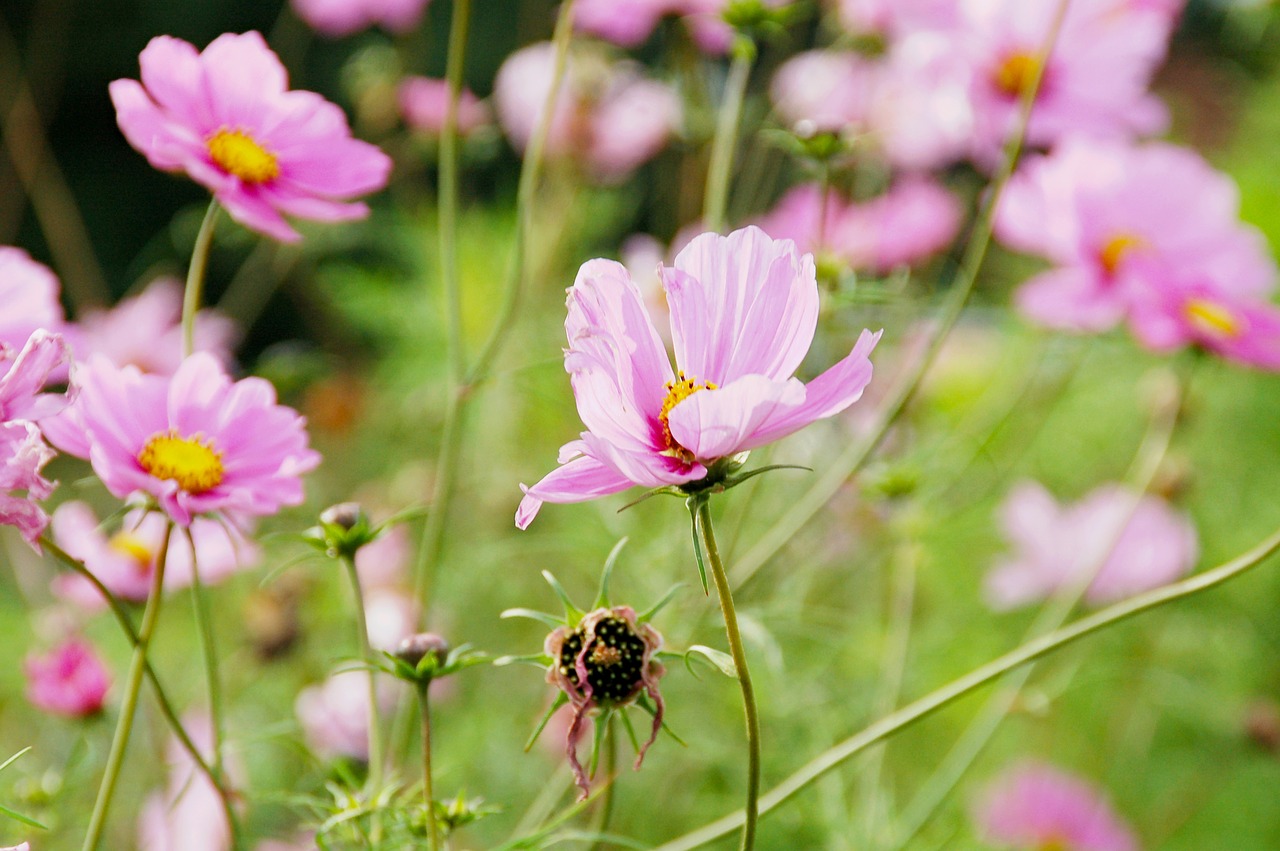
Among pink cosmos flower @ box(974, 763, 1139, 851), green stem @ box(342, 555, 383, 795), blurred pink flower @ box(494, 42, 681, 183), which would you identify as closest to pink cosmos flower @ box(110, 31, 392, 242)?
green stem @ box(342, 555, 383, 795)

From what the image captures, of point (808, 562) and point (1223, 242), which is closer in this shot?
point (1223, 242)

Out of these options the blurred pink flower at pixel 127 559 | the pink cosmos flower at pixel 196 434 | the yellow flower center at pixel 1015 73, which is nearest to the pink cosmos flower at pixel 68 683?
the blurred pink flower at pixel 127 559

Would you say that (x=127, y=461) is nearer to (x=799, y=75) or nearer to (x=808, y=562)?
(x=808, y=562)

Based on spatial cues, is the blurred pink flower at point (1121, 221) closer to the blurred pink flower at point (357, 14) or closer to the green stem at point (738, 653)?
the green stem at point (738, 653)

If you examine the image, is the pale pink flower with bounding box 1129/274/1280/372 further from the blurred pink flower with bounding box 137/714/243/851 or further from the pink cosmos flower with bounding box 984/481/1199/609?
the blurred pink flower with bounding box 137/714/243/851

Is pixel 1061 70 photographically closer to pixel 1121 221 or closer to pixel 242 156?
pixel 1121 221

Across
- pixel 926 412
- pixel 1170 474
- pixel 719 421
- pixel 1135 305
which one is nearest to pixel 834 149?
pixel 1135 305
